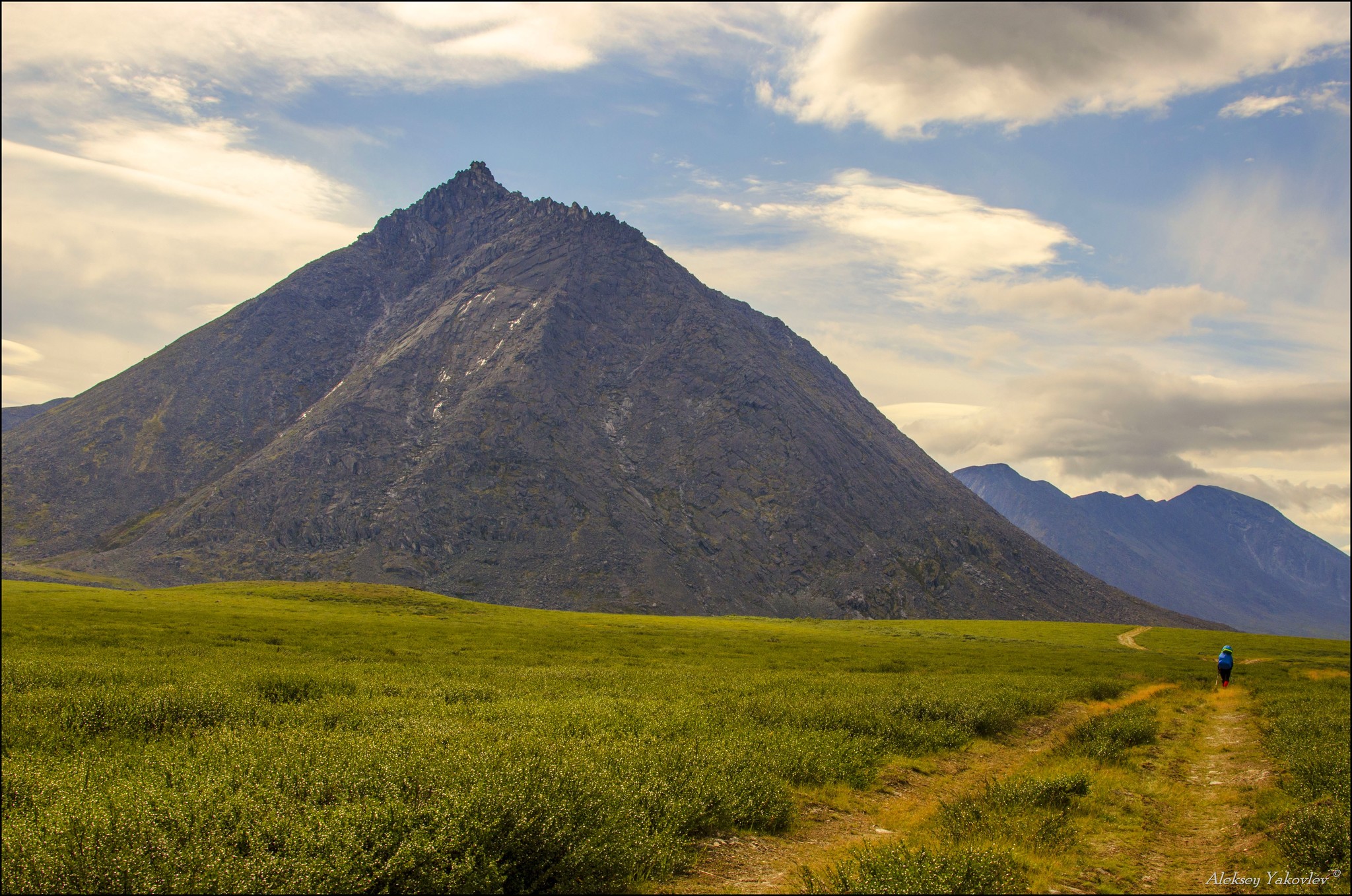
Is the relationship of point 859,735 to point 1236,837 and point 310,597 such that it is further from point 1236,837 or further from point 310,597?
point 310,597

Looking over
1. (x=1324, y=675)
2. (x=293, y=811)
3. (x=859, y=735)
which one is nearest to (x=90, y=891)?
(x=293, y=811)

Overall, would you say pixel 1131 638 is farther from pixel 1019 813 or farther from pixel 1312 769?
pixel 1019 813

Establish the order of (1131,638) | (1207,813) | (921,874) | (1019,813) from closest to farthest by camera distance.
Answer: (921,874)
(1019,813)
(1207,813)
(1131,638)

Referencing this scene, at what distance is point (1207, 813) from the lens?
18281mm

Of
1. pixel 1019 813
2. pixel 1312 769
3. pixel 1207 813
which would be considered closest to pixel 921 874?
pixel 1019 813

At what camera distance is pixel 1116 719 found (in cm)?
2853

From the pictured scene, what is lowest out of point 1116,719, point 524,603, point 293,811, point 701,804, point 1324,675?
point 524,603

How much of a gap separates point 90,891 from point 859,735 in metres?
19.4

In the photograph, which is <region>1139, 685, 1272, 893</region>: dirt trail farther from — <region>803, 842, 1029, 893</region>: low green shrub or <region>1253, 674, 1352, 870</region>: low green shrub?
<region>803, 842, 1029, 893</region>: low green shrub

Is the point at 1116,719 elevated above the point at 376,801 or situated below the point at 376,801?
below

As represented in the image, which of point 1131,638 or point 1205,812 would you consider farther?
point 1131,638

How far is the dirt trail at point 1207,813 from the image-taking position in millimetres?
14125

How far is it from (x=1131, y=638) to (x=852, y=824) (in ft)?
480

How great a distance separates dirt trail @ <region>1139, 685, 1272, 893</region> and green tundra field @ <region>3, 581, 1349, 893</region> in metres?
0.10
